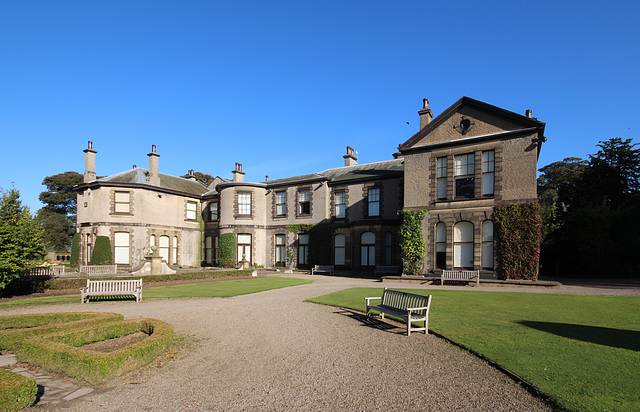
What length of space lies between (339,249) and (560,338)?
2281 cm

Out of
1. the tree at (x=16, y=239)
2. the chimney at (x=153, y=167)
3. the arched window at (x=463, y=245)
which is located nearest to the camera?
the tree at (x=16, y=239)

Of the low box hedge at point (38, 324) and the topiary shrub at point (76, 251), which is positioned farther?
the topiary shrub at point (76, 251)

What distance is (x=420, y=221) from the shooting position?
23.2 metres

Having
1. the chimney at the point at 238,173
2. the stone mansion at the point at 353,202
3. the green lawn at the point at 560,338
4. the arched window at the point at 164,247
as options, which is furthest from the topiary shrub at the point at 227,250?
the green lawn at the point at 560,338

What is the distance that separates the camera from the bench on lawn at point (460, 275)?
20148 millimetres

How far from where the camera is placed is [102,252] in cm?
2867

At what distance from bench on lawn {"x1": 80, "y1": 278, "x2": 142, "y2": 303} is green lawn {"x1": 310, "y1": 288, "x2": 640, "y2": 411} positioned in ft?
24.2

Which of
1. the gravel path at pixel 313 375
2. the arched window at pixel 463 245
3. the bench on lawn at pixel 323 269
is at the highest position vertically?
the arched window at pixel 463 245

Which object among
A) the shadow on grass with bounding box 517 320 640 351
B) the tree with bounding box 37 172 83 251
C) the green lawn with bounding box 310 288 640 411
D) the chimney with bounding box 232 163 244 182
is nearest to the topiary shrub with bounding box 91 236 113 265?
the chimney with bounding box 232 163 244 182

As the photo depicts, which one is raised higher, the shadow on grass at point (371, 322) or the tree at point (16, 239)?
the tree at point (16, 239)

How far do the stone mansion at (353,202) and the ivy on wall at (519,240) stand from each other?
0.55 m

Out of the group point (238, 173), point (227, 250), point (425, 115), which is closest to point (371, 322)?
point (425, 115)

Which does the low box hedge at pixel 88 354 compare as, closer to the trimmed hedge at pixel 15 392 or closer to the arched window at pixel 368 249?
the trimmed hedge at pixel 15 392

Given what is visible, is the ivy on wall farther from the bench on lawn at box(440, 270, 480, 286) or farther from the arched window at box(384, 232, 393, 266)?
the arched window at box(384, 232, 393, 266)
